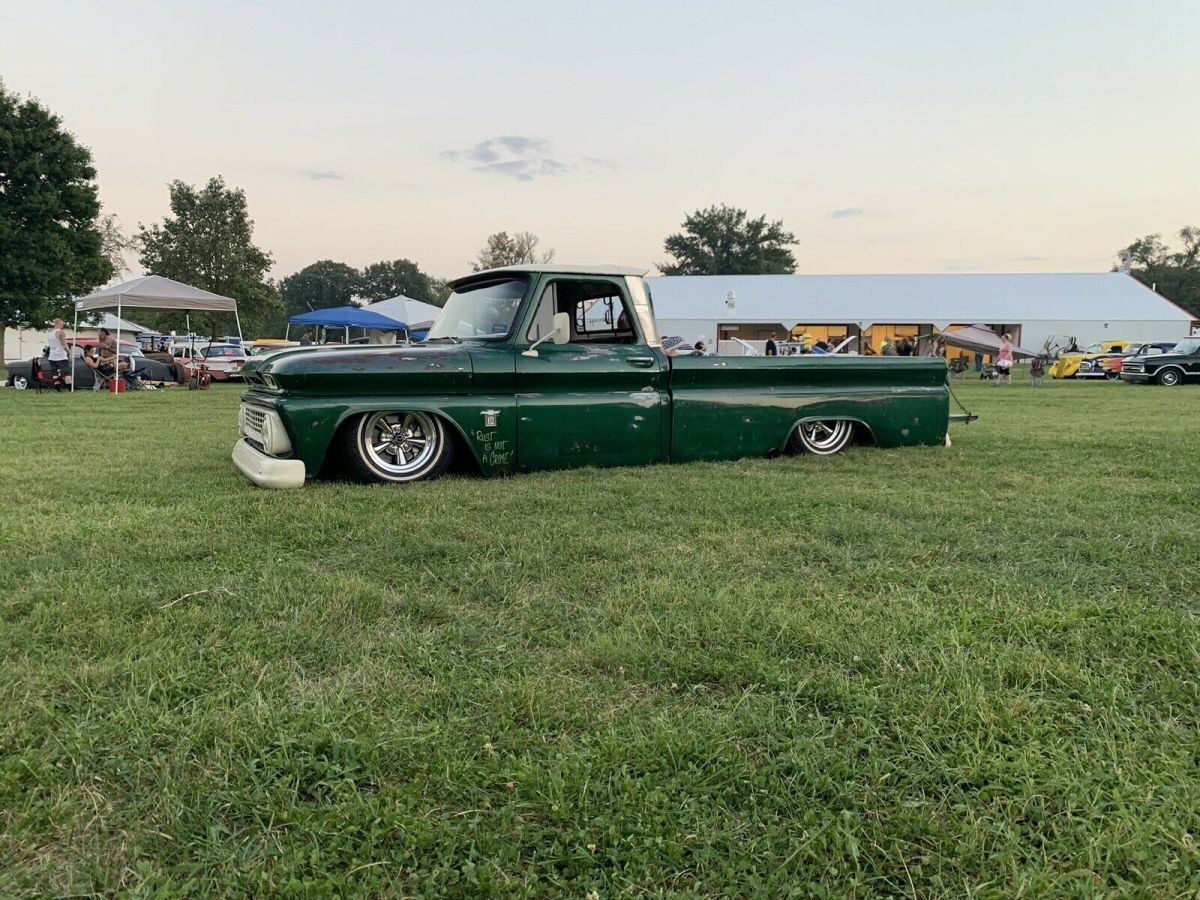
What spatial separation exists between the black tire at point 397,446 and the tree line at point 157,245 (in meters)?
1.55

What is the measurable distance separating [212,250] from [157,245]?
2955 mm

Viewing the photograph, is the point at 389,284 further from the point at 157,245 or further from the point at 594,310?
the point at 594,310

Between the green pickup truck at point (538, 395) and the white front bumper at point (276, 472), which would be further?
the green pickup truck at point (538, 395)

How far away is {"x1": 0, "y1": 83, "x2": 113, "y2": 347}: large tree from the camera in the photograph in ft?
86.9

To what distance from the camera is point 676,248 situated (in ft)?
248

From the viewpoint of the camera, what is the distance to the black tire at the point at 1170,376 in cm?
2216

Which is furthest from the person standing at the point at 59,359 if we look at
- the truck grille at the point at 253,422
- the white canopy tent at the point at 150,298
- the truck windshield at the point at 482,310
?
the truck windshield at the point at 482,310

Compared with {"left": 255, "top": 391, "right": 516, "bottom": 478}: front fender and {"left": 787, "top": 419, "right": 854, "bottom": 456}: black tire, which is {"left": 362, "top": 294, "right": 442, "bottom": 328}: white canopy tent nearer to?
{"left": 787, "top": 419, "right": 854, "bottom": 456}: black tire

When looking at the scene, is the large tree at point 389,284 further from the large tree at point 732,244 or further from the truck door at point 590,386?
the truck door at point 590,386

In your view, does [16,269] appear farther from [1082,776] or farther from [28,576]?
[1082,776]

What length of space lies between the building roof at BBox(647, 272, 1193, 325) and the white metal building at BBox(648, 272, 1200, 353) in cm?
5

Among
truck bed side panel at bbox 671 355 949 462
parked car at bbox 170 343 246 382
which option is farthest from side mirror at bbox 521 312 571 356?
parked car at bbox 170 343 246 382

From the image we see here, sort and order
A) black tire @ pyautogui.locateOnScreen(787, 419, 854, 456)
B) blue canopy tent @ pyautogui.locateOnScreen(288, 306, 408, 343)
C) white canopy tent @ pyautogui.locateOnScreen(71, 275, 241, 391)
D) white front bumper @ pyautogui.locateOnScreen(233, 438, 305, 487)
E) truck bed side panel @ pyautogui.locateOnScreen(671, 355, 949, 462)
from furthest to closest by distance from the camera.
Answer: blue canopy tent @ pyautogui.locateOnScreen(288, 306, 408, 343), white canopy tent @ pyautogui.locateOnScreen(71, 275, 241, 391), black tire @ pyautogui.locateOnScreen(787, 419, 854, 456), truck bed side panel @ pyautogui.locateOnScreen(671, 355, 949, 462), white front bumper @ pyautogui.locateOnScreen(233, 438, 305, 487)

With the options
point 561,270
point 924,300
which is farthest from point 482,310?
point 924,300
